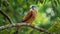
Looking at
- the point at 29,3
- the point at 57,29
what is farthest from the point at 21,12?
the point at 57,29

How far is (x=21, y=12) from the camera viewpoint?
538 cm

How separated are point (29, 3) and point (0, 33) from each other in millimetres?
1104

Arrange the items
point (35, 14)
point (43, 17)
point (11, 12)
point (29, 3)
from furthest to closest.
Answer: point (43, 17), point (11, 12), point (29, 3), point (35, 14)

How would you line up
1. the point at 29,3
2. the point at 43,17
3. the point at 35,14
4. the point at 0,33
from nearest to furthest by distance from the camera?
the point at 0,33, the point at 35,14, the point at 29,3, the point at 43,17

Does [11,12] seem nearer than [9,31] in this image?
No

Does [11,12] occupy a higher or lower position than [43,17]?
higher

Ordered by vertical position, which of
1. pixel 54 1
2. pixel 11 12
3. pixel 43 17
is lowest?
pixel 43 17

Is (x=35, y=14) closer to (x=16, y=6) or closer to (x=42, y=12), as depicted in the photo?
(x=16, y=6)

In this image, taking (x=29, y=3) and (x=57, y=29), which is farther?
(x=29, y=3)

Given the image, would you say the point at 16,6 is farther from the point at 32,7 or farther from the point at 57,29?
the point at 57,29

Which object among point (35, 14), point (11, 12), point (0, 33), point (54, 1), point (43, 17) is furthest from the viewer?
point (43, 17)

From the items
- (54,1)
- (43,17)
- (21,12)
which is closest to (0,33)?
(54,1)

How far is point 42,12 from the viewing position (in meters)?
5.88

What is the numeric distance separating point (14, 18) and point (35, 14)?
66 cm
